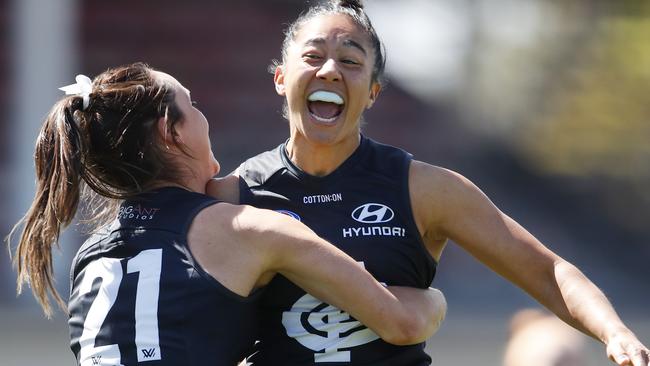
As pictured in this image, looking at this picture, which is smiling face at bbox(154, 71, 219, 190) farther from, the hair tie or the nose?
the nose

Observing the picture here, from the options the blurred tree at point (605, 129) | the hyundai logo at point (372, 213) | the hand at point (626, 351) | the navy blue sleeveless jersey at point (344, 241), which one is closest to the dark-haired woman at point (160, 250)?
the navy blue sleeveless jersey at point (344, 241)

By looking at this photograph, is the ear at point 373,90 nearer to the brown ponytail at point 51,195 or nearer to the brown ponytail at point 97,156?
the brown ponytail at point 97,156

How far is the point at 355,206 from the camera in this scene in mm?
3146

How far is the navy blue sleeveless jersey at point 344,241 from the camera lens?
3.03 m

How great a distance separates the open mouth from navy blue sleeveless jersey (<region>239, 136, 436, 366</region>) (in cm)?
12

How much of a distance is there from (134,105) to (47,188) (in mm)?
302

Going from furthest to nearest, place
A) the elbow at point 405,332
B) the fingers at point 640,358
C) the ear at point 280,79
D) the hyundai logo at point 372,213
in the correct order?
A: 1. the ear at point 280,79
2. the hyundai logo at point 372,213
3. the elbow at point 405,332
4. the fingers at point 640,358

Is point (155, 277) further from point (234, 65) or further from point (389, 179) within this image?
point (234, 65)

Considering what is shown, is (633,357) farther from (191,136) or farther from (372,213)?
(191,136)

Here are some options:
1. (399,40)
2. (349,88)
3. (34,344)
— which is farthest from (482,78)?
(349,88)

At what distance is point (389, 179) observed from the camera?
317 centimetres

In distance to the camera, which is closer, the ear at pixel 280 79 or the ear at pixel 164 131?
the ear at pixel 164 131

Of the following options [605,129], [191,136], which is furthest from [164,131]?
[605,129]

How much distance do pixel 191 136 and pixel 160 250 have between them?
1.26 feet
